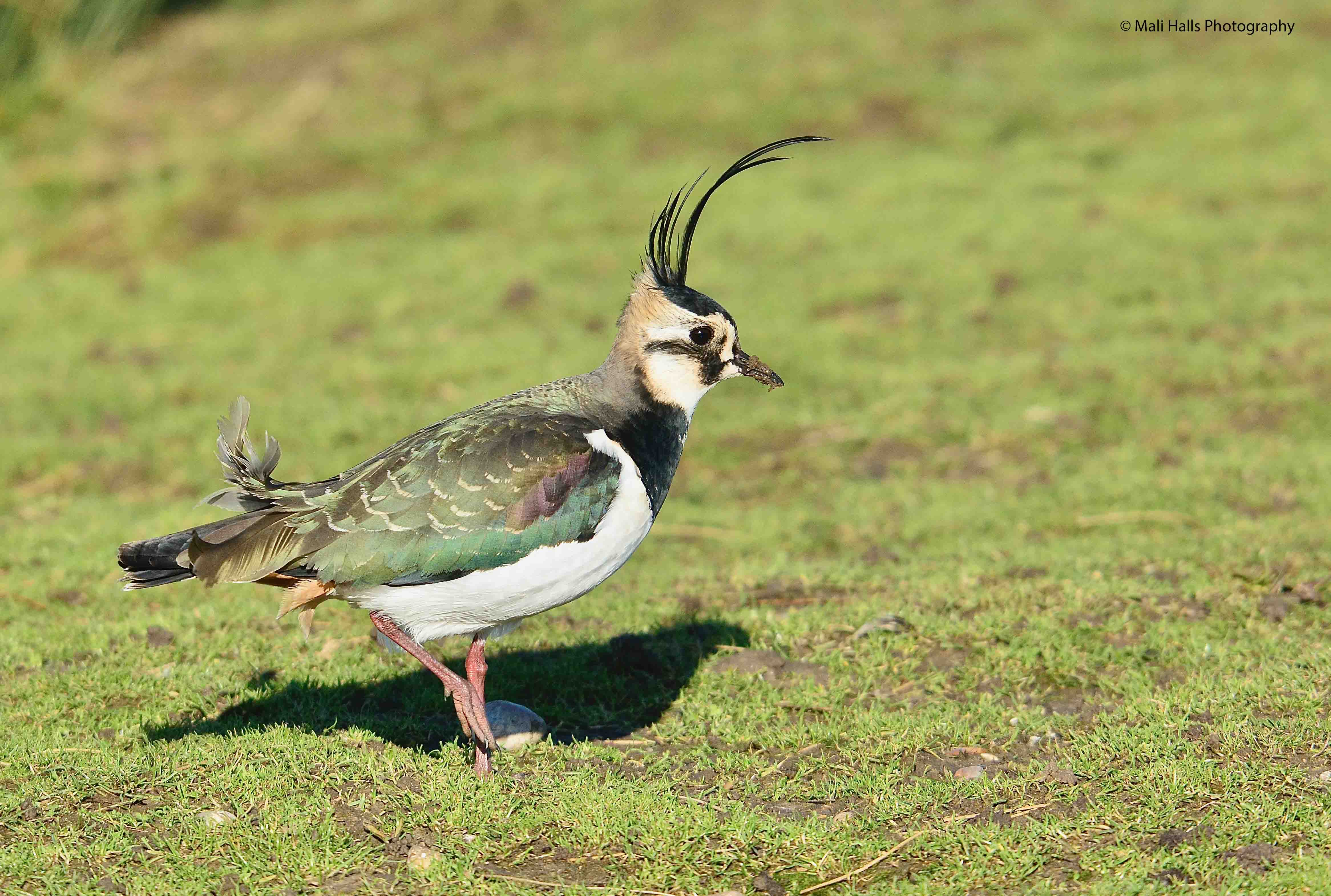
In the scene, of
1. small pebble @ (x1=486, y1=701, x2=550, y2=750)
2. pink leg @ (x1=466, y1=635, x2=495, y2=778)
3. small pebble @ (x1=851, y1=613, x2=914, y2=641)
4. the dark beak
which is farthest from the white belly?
small pebble @ (x1=851, y1=613, x2=914, y2=641)

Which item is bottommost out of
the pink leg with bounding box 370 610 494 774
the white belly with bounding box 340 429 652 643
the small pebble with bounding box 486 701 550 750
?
the small pebble with bounding box 486 701 550 750

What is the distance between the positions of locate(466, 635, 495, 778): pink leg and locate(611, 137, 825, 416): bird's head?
1.44 meters

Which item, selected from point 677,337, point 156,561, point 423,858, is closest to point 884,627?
point 677,337

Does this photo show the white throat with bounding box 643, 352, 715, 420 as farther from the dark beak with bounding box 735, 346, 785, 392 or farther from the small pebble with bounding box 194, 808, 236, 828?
the small pebble with bounding box 194, 808, 236, 828

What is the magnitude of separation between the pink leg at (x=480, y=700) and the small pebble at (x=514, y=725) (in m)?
0.06

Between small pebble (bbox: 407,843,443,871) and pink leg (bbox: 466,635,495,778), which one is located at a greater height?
pink leg (bbox: 466,635,495,778)

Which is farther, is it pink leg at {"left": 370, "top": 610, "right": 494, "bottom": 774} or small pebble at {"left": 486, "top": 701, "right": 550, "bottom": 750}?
small pebble at {"left": 486, "top": 701, "right": 550, "bottom": 750}

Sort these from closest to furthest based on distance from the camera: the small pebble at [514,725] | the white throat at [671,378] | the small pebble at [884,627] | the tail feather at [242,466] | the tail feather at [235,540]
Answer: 1. the tail feather at [235,540]
2. the tail feather at [242,466]
3. the small pebble at [514,725]
4. the white throat at [671,378]
5. the small pebble at [884,627]

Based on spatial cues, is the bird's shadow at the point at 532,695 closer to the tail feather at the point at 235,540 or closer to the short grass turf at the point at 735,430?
the short grass turf at the point at 735,430

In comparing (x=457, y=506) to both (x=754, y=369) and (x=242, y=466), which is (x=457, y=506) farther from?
(x=754, y=369)

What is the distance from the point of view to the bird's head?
6.66 m

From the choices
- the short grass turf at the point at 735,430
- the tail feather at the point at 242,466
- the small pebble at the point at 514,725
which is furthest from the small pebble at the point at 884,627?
the tail feather at the point at 242,466

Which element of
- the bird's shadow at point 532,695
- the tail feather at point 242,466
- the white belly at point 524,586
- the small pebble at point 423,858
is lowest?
the bird's shadow at point 532,695

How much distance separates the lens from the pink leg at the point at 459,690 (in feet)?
19.8
